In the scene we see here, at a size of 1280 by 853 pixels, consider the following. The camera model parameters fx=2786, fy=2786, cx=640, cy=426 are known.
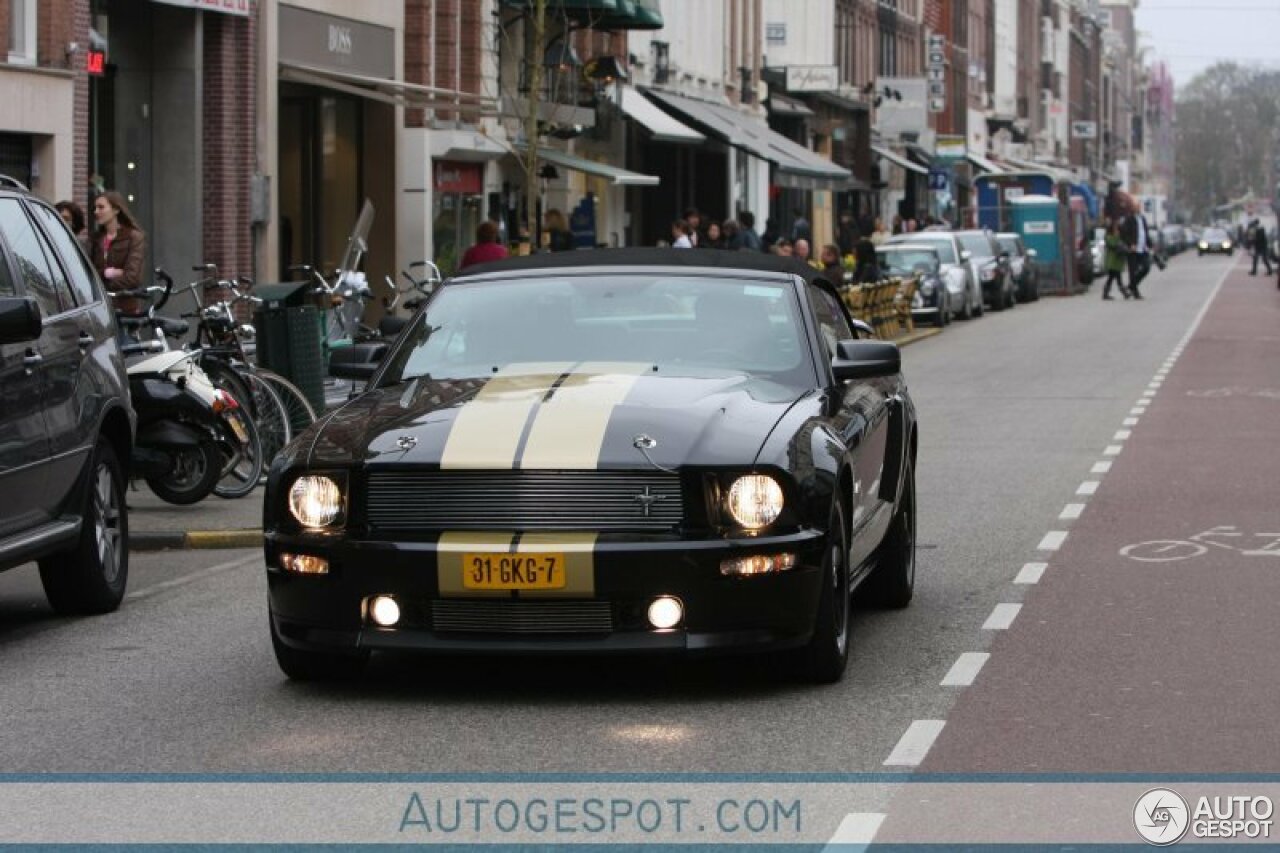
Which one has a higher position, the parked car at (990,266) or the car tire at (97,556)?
the parked car at (990,266)

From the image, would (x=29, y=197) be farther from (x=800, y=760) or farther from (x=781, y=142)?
(x=781, y=142)

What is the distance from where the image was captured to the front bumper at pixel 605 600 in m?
8.53

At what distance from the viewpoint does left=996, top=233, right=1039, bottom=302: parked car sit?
2342 inches

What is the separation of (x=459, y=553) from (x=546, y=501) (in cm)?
31

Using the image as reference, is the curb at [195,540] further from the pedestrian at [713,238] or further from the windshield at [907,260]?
the windshield at [907,260]

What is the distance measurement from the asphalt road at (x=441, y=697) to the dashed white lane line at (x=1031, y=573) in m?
0.09

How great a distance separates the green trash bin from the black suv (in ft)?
19.8

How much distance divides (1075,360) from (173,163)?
1140 centimetres

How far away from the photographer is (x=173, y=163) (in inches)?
1199

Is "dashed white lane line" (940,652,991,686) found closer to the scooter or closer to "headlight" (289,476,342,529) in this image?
"headlight" (289,476,342,529)

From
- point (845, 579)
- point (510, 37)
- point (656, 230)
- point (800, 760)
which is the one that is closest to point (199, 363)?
point (845, 579)

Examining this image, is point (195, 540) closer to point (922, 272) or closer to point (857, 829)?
point (857, 829)

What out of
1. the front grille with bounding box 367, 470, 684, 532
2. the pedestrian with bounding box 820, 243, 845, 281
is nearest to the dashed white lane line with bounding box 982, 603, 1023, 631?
the front grille with bounding box 367, 470, 684, 532

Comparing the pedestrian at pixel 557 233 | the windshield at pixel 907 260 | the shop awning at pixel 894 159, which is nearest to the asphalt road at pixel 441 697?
the pedestrian at pixel 557 233
